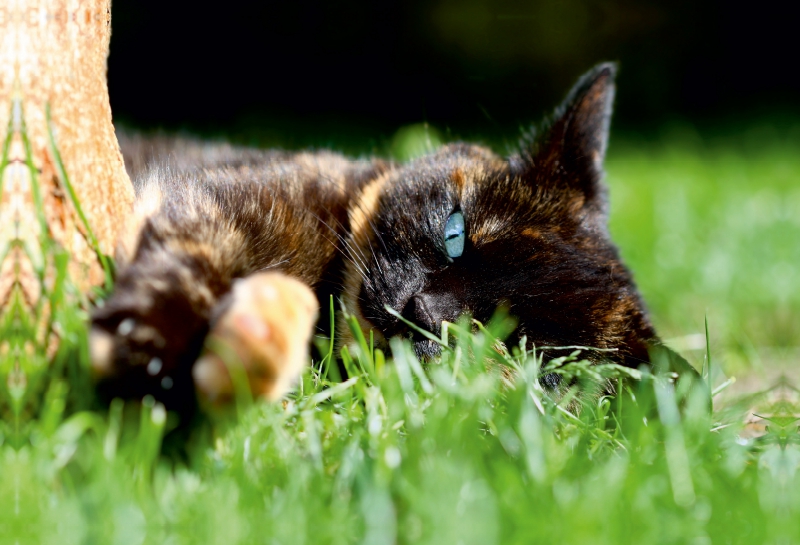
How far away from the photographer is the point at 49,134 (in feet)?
4.64

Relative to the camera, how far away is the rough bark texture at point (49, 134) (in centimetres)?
139

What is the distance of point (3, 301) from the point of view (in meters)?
1.37

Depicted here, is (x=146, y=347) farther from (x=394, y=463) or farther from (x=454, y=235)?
A: (x=454, y=235)

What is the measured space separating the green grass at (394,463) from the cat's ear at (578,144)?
0.76 m

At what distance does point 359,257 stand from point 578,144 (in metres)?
0.92

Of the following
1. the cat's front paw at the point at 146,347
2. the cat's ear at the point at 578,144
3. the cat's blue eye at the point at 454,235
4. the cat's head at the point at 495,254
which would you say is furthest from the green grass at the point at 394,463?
the cat's ear at the point at 578,144

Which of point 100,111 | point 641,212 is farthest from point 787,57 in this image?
point 100,111

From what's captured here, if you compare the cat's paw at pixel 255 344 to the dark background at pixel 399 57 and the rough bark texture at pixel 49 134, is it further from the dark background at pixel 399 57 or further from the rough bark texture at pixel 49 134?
the dark background at pixel 399 57

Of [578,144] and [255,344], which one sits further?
[578,144]

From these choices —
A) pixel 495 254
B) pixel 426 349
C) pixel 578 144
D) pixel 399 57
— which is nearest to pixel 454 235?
pixel 495 254

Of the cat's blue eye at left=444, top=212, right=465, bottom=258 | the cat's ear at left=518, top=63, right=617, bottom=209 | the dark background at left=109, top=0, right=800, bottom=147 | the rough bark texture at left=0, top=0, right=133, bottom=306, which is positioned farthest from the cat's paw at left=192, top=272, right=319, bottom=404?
the dark background at left=109, top=0, right=800, bottom=147

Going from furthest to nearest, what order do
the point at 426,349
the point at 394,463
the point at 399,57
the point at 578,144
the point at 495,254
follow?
the point at 399,57
the point at 578,144
the point at 495,254
the point at 426,349
the point at 394,463

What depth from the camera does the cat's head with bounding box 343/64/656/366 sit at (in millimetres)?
1858

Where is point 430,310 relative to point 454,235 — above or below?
below
